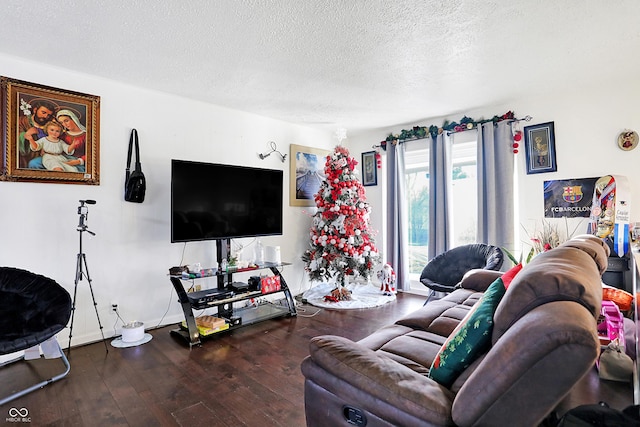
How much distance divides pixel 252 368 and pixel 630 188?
3869 millimetres

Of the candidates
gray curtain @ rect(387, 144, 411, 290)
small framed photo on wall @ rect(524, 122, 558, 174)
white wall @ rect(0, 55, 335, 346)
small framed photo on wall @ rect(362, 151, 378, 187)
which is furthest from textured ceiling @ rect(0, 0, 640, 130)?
small framed photo on wall @ rect(362, 151, 378, 187)

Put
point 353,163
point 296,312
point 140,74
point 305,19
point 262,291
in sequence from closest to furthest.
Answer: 1. point 305,19
2. point 140,74
3. point 262,291
4. point 296,312
5. point 353,163

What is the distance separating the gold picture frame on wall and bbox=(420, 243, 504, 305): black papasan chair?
2.04 metres

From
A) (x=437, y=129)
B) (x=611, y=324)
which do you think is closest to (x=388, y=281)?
(x=437, y=129)

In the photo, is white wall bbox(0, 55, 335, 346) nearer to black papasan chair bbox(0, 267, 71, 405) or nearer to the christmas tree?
black papasan chair bbox(0, 267, 71, 405)

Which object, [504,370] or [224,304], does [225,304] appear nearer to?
[224,304]

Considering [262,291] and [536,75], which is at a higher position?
[536,75]

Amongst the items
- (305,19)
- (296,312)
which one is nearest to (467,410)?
(305,19)

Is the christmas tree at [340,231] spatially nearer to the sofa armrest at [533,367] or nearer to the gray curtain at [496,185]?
the gray curtain at [496,185]

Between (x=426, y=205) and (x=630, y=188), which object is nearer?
(x=630, y=188)

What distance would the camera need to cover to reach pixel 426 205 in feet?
16.5

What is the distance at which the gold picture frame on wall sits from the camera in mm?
4895

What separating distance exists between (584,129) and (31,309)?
519cm

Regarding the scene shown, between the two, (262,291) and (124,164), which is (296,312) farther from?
(124,164)
